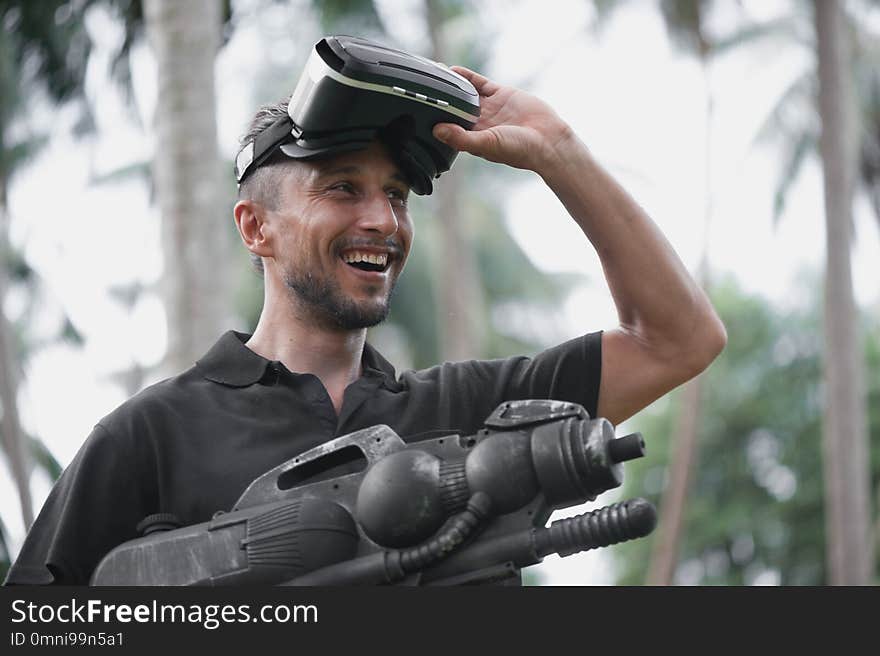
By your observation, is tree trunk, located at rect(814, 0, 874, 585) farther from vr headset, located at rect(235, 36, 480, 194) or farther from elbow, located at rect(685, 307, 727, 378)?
vr headset, located at rect(235, 36, 480, 194)

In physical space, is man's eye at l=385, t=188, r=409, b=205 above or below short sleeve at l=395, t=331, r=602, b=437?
above

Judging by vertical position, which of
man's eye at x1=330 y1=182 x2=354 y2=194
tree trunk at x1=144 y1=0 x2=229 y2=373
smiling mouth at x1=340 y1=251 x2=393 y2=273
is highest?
tree trunk at x1=144 y1=0 x2=229 y2=373

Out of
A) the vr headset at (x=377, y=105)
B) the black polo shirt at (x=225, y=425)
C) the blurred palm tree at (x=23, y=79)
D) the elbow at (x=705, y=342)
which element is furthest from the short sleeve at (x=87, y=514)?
the blurred palm tree at (x=23, y=79)

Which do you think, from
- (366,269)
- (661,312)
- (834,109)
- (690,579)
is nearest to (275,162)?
(366,269)

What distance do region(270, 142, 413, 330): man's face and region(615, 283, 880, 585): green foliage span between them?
1890 centimetres

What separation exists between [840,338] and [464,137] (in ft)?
40.9

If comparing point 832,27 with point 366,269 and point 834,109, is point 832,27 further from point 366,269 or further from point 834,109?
point 366,269

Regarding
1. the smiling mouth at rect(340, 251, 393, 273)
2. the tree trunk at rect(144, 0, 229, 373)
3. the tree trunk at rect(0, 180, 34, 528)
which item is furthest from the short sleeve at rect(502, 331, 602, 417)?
the tree trunk at rect(0, 180, 34, 528)

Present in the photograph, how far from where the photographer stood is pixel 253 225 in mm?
3104

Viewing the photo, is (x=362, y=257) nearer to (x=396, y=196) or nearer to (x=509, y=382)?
(x=396, y=196)

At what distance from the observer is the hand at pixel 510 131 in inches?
107

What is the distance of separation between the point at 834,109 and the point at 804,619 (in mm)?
13635

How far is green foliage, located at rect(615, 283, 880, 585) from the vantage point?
21.4 meters

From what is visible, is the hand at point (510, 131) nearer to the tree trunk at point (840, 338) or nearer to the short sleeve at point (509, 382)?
the short sleeve at point (509, 382)
